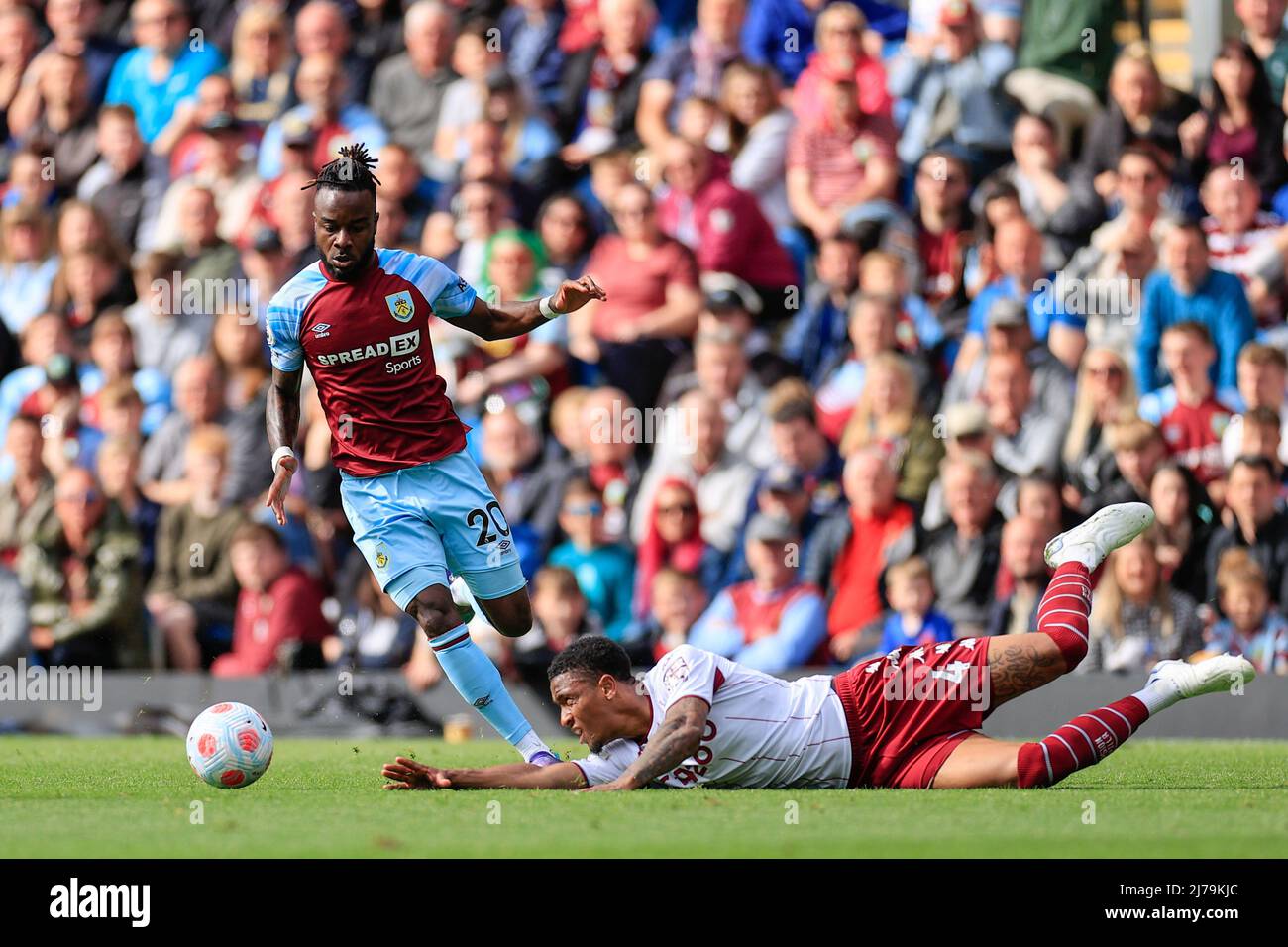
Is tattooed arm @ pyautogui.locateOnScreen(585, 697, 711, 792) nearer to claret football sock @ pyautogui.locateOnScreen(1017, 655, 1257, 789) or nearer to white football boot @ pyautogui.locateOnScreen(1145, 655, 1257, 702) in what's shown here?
claret football sock @ pyautogui.locateOnScreen(1017, 655, 1257, 789)

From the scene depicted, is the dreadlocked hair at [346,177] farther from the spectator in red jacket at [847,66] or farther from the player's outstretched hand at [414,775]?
the spectator in red jacket at [847,66]

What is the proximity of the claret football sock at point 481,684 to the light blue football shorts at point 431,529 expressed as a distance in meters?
0.30

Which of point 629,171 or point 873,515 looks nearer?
point 873,515

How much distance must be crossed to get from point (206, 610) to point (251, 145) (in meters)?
4.65

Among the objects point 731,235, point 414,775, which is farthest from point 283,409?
point 731,235

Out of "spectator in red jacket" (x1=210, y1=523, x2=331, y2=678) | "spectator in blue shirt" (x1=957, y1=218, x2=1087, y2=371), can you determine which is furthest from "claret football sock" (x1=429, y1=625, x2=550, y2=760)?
"spectator in blue shirt" (x1=957, y1=218, x2=1087, y2=371)

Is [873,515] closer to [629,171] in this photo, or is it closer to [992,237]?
[992,237]

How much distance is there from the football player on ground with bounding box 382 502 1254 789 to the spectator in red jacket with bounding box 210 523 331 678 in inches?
230

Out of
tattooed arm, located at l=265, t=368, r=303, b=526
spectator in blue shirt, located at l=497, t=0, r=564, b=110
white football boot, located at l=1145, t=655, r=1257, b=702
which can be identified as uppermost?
spectator in blue shirt, located at l=497, t=0, r=564, b=110

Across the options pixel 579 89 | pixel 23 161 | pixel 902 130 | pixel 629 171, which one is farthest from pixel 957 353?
pixel 23 161

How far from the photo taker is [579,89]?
16.7m

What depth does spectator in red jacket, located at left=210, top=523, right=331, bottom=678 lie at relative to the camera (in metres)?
14.7

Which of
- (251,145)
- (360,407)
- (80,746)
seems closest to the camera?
(360,407)

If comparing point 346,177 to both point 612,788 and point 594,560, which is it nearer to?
point 612,788
